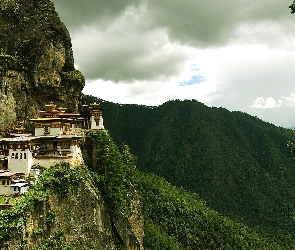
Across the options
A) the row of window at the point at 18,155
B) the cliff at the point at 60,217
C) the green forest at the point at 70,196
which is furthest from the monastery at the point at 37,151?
the cliff at the point at 60,217

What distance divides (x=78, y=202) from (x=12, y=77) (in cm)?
2313

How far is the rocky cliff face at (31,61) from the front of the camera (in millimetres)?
48406

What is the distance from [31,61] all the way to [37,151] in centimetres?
1740

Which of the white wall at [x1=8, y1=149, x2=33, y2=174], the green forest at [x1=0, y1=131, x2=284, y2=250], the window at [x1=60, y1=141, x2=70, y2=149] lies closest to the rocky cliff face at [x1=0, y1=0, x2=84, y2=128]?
the white wall at [x1=8, y1=149, x2=33, y2=174]

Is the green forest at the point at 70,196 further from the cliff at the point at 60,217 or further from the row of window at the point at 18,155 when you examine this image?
the row of window at the point at 18,155

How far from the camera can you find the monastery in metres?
35.5

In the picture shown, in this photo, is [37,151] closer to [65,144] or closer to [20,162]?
[20,162]

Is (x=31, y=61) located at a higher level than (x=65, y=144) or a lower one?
higher

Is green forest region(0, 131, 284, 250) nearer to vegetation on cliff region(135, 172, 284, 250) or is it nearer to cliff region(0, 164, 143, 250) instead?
cliff region(0, 164, 143, 250)

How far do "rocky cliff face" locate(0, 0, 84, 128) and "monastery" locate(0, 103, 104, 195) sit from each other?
4.40 meters

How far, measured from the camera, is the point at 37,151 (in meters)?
40.8

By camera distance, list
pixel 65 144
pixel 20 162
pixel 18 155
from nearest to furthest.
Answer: pixel 20 162 < pixel 18 155 < pixel 65 144

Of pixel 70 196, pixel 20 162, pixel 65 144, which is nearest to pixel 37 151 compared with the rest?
pixel 20 162

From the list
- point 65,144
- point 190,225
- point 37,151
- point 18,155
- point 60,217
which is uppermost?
point 65,144
